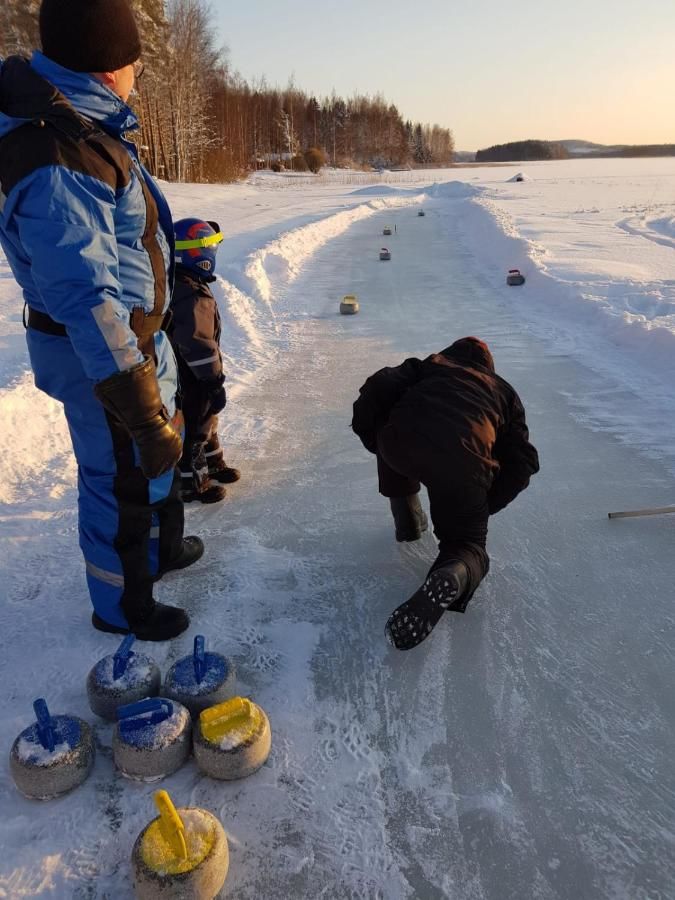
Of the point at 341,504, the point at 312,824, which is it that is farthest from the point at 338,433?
the point at 312,824

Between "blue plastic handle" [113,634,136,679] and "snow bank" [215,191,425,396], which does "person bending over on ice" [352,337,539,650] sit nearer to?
"blue plastic handle" [113,634,136,679]

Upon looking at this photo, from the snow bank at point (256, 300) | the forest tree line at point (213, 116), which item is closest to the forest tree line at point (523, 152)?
the forest tree line at point (213, 116)

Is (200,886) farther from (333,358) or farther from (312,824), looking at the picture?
(333,358)

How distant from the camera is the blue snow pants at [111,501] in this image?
6.17ft

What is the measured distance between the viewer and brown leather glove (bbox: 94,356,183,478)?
1.68m

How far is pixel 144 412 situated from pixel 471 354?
1319 millimetres

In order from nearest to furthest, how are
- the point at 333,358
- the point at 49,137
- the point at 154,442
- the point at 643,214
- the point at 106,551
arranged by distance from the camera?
the point at 49,137, the point at 154,442, the point at 106,551, the point at 333,358, the point at 643,214

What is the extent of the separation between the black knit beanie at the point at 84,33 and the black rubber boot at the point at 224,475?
6.60 ft

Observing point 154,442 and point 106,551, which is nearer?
point 154,442

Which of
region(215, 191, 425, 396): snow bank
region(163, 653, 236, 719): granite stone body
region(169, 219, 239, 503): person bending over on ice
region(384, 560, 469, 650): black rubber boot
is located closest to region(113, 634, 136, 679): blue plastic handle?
region(163, 653, 236, 719): granite stone body

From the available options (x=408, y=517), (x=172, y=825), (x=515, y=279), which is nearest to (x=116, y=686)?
(x=172, y=825)

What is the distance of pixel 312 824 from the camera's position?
160 cm

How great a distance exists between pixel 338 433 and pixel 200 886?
2858 mm

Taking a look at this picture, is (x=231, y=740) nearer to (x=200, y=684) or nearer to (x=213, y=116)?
(x=200, y=684)
